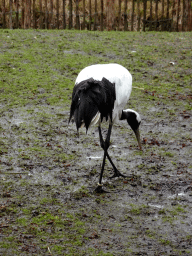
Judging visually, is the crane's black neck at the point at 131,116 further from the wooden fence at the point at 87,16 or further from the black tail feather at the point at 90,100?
the wooden fence at the point at 87,16

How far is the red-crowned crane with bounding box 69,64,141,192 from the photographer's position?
3.93m

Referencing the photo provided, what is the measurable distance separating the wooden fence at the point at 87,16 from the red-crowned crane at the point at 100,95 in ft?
19.4

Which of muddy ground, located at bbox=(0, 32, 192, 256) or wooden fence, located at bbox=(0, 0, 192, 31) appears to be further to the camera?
wooden fence, located at bbox=(0, 0, 192, 31)

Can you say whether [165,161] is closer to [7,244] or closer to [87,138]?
[87,138]

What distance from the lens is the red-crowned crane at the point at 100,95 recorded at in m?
3.93

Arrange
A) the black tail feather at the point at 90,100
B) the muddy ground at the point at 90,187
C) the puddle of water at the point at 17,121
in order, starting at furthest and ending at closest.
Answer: the puddle of water at the point at 17,121
the black tail feather at the point at 90,100
the muddy ground at the point at 90,187

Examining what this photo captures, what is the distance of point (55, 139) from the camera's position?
5449mm

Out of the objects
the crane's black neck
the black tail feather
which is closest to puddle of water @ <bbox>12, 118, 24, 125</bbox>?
the crane's black neck

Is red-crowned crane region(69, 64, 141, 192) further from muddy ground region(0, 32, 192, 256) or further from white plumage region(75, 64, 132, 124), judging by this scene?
muddy ground region(0, 32, 192, 256)

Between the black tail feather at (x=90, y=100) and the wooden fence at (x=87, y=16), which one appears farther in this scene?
the wooden fence at (x=87, y=16)

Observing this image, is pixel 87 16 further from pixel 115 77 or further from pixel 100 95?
pixel 100 95

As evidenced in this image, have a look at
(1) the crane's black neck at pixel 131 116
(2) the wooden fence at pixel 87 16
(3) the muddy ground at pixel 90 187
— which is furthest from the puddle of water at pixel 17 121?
(2) the wooden fence at pixel 87 16

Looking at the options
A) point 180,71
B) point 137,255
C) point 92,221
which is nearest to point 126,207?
point 92,221

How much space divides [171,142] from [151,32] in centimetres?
576
